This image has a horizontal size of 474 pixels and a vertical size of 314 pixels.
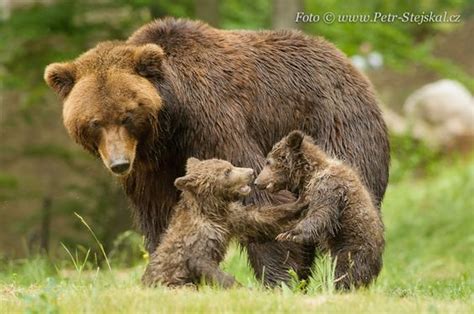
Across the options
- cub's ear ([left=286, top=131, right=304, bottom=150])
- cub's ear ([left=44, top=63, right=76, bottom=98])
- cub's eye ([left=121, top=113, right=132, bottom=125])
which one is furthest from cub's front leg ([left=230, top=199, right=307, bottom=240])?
cub's ear ([left=44, top=63, right=76, bottom=98])

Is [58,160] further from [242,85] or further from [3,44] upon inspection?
[242,85]

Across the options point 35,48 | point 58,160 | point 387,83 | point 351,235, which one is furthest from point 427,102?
point 351,235

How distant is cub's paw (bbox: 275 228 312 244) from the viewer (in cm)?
749

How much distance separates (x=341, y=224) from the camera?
25.2 ft

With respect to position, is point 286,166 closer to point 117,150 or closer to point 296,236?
point 296,236

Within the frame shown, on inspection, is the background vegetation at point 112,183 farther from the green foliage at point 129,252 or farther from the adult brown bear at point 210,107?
the adult brown bear at point 210,107

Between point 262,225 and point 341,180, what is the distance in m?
0.64

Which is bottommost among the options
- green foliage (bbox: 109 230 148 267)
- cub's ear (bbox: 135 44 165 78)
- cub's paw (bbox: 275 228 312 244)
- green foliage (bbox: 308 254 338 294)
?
green foliage (bbox: 109 230 148 267)

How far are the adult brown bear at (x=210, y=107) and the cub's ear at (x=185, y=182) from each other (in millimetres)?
358

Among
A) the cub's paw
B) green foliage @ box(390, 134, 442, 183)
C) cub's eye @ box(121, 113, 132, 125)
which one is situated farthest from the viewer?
green foliage @ box(390, 134, 442, 183)

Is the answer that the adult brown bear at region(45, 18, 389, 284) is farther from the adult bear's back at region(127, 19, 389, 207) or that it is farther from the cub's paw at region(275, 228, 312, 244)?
the cub's paw at region(275, 228, 312, 244)

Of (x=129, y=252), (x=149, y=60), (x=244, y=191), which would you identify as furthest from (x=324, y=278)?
(x=129, y=252)

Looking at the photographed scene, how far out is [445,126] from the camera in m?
22.7

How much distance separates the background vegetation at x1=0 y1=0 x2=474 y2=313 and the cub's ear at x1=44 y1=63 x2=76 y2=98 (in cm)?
150
